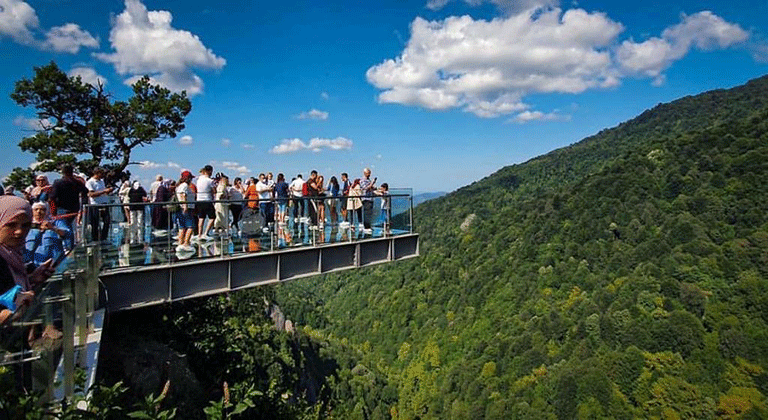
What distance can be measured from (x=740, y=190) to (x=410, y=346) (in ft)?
235

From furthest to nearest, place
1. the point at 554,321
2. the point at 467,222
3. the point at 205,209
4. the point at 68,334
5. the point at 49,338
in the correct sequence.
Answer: the point at 467,222 < the point at 554,321 < the point at 205,209 < the point at 68,334 < the point at 49,338

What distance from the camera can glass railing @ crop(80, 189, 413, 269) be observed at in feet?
30.2

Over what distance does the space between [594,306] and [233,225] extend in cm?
7979

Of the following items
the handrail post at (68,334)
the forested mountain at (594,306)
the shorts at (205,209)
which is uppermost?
the shorts at (205,209)

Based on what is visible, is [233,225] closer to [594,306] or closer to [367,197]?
[367,197]

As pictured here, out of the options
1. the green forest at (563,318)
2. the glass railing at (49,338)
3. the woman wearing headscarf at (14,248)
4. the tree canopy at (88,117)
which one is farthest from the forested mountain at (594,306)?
the woman wearing headscarf at (14,248)

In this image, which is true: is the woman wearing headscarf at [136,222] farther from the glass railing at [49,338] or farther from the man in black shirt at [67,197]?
the glass railing at [49,338]

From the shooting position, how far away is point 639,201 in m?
103

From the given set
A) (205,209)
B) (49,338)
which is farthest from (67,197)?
(49,338)

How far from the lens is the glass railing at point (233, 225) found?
921 centimetres

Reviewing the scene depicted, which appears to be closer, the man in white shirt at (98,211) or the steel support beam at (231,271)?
the man in white shirt at (98,211)

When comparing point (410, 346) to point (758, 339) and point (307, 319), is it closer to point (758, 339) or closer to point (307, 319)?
point (307, 319)

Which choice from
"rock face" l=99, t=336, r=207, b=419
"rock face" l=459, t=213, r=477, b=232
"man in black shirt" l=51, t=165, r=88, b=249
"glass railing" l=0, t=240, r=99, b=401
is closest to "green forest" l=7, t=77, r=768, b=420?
"rock face" l=99, t=336, r=207, b=419

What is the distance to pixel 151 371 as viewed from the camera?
399 inches
